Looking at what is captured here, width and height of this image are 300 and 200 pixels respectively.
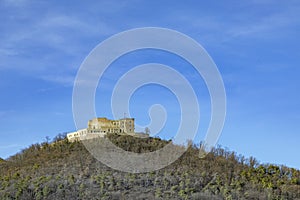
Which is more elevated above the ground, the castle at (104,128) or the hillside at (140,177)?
the castle at (104,128)

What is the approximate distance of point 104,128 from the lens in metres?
60.0

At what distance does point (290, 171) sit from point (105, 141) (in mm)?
18577

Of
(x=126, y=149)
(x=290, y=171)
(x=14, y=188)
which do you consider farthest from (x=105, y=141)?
(x=290, y=171)

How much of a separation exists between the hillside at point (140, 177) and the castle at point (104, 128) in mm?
1706

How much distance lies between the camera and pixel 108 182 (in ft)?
146

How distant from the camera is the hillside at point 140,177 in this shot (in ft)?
139

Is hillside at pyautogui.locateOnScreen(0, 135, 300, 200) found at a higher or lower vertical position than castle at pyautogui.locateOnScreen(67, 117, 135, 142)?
lower

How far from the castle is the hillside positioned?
1706mm

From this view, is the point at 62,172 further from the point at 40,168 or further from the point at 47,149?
the point at 47,149

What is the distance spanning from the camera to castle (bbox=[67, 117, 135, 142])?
5897 cm

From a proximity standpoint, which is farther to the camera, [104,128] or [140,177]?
[104,128]

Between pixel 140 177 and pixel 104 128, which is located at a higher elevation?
pixel 104 128

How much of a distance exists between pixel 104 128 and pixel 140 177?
48.0 feet

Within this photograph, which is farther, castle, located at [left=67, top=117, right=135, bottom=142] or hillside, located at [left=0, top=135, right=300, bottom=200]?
castle, located at [left=67, top=117, right=135, bottom=142]
